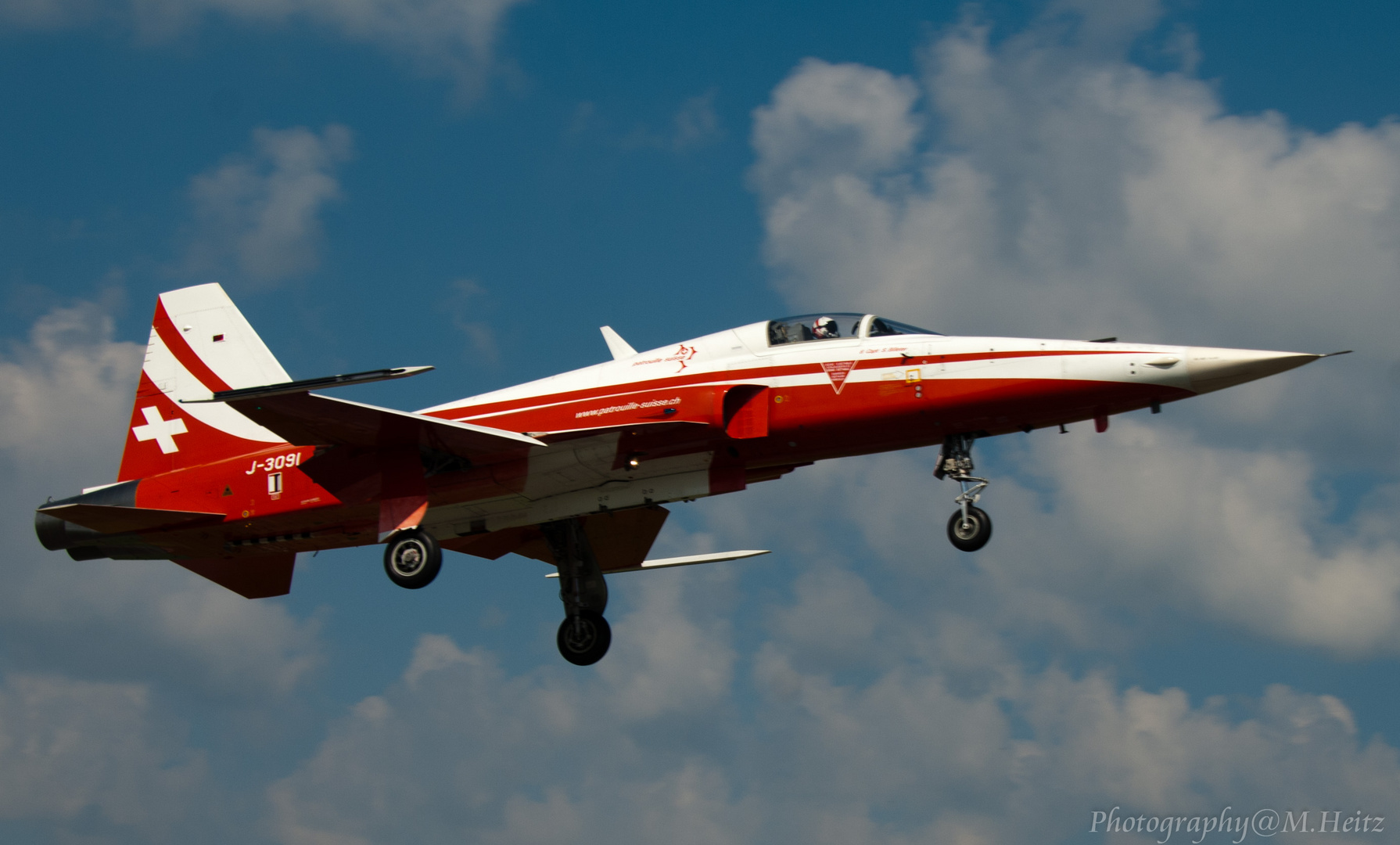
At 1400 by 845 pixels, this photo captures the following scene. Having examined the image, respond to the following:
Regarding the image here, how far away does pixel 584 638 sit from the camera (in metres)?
25.3

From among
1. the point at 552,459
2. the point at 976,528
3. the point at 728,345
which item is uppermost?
the point at 728,345

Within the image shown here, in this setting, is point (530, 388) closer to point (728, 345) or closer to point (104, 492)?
point (728, 345)

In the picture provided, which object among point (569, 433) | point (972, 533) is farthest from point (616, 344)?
point (972, 533)

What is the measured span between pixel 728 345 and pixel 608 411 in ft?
6.86

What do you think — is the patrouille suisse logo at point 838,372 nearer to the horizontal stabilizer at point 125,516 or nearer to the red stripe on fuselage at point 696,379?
the red stripe on fuselage at point 696,379

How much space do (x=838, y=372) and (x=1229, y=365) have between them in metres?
5.40

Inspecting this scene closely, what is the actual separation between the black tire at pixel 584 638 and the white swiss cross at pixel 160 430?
24.9 feet

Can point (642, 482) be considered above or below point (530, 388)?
below

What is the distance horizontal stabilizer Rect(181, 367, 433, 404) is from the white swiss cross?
5.55 meters

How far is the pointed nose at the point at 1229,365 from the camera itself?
18.7 m

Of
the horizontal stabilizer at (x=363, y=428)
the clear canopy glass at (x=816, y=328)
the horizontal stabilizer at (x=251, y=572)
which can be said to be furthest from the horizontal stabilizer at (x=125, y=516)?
the clear canopy glass at (x=816, y=328)

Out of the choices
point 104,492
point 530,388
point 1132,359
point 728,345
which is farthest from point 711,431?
point 104,492

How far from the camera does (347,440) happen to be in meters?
21.7

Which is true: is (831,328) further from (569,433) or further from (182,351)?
(182,351)
